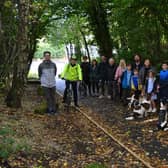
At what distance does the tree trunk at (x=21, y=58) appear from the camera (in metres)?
13.6

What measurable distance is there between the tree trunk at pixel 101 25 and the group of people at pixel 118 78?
16.4ft

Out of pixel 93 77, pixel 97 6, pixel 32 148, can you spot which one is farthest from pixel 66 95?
pixel 97 6

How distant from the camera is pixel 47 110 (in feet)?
49.9

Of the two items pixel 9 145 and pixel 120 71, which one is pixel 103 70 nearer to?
pixel 120 71

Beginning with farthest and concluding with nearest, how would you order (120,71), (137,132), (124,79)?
(120,71)
(124,79)
(137,132)

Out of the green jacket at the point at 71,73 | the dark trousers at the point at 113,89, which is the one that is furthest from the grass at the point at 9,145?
the dark trousers at the point at 113,89

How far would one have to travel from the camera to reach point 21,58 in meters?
14.0

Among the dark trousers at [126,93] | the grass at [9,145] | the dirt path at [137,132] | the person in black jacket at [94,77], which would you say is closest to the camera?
the grass at [9,145]

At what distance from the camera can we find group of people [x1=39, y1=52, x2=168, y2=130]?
562 inches

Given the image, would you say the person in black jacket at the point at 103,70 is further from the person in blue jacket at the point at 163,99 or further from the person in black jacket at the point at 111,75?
the person in blue jacket at the point at 163,99

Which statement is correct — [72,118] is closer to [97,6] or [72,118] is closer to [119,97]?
[119,97]

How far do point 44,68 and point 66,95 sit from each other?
7.51 feet

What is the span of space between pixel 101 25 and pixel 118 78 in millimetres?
9089

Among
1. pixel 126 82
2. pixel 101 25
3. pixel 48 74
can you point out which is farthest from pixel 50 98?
pixel 101 25
